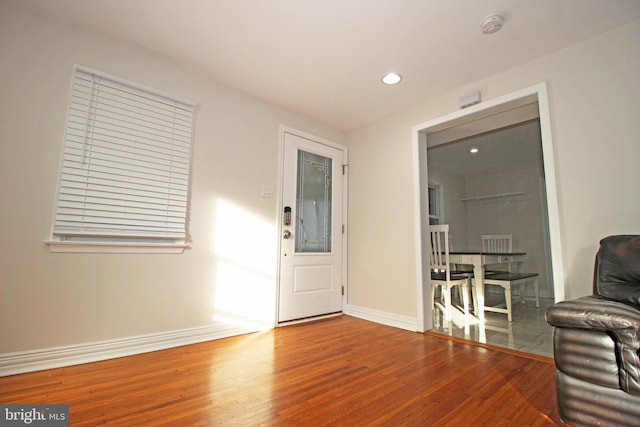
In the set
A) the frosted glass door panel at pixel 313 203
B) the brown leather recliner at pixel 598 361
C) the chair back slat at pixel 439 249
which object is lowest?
the brown leather recliner at pixel 598 361

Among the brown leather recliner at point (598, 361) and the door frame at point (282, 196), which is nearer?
the brown leather recliner at point (598, 361)

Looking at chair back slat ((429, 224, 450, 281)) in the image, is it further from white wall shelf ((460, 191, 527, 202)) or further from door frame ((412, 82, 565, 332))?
white wall shelf ((460, 191, 527, 202))

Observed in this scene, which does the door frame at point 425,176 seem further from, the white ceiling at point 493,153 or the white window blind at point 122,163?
the white window blind at point 122,163

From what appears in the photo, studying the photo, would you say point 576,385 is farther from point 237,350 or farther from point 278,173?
point 278,173

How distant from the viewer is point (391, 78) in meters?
2.74

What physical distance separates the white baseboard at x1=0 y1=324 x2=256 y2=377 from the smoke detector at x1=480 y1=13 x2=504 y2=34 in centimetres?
321

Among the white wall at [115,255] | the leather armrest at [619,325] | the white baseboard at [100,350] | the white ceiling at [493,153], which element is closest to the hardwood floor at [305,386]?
the white baseboard at [100,350]

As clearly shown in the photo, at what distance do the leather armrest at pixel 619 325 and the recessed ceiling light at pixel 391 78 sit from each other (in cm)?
222

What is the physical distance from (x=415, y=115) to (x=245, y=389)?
300 cm

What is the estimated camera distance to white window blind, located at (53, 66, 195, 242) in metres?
2.10

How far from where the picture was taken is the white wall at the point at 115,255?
75.5 inches

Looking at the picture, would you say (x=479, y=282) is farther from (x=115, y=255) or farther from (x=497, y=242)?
(x=115, y=255)

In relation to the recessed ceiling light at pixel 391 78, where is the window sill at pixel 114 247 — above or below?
below

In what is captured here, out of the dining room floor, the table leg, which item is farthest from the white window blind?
the table leg
